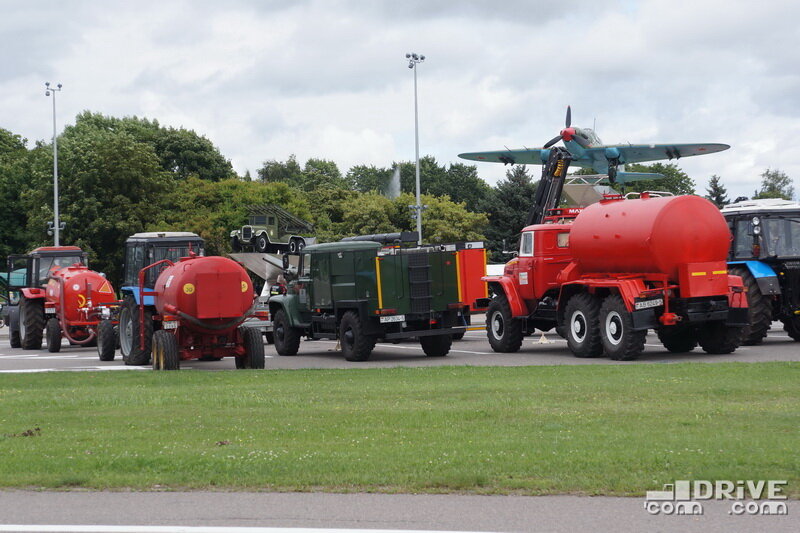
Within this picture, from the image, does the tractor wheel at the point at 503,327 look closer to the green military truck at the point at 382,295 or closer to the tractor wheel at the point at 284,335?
the green military truck at the point at 382,295

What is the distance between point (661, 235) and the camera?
21281mm

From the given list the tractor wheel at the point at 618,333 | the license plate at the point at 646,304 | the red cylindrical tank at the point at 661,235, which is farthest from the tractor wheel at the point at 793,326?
the license plate at the point at 646,304

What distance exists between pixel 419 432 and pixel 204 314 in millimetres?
10791

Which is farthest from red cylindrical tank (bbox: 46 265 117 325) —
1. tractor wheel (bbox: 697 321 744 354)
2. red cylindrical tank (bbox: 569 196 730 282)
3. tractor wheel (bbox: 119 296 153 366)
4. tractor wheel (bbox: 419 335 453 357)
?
tractor wheel (bbox: 697 321 744 354)

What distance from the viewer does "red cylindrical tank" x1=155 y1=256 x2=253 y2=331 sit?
21328 mm

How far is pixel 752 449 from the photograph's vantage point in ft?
31.4

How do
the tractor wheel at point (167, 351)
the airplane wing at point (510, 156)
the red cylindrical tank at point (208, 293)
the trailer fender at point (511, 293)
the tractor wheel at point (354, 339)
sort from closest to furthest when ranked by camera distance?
the tractor wheel at point (167, 351), the red cylindrical tank at point (208, 293), the tractor wheel at point (354, 339), the trailer fender at point (511, 293), the airplane wing at point (510, 156)

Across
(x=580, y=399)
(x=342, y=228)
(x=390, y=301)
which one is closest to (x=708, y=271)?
(x=390, y=301)

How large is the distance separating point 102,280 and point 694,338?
1709 centimetres

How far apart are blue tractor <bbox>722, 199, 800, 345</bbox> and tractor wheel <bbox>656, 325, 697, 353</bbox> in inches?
51.0

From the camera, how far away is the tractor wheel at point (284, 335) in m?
26.3

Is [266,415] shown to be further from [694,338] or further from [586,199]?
[586,199]

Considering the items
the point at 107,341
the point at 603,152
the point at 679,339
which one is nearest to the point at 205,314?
the point at 107,341
